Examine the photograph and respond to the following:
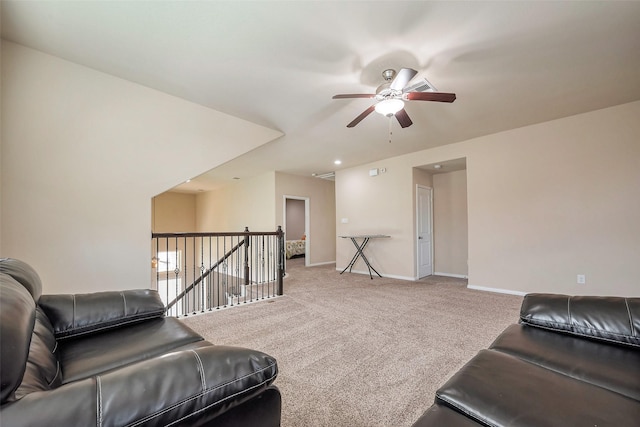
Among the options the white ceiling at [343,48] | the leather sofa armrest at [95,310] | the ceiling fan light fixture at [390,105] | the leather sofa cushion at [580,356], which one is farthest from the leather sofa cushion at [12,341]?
the ceiling fan light fixture at [390,105]

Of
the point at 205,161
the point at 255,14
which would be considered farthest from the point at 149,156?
the point at 255,14

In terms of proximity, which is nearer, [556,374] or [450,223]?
[556,374]

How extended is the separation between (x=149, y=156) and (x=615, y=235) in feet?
18.5

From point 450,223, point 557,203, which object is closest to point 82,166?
point 557,203

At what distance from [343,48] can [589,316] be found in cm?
237

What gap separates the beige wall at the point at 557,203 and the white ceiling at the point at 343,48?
1.46ft

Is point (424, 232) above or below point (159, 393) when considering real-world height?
above

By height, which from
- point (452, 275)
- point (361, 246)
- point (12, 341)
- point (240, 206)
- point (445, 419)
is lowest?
point (452, 275)

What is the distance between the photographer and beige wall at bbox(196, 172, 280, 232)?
6.80 metres

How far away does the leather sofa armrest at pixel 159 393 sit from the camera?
1.81ft

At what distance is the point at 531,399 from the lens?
0.90 meters

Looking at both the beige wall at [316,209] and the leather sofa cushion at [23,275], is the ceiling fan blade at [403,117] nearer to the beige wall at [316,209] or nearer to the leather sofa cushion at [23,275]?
the leather sofa cushion at [23,275]

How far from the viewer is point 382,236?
5.33m

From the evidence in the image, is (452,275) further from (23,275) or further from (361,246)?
(23,275)
